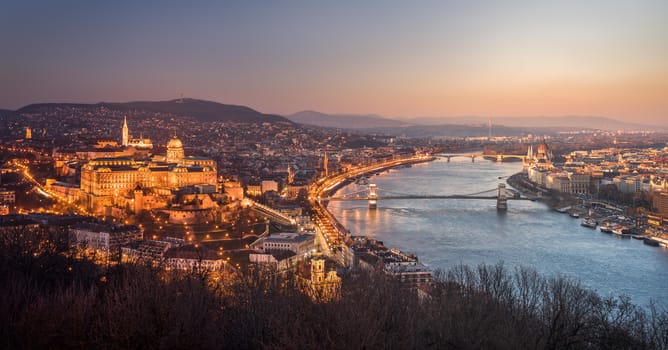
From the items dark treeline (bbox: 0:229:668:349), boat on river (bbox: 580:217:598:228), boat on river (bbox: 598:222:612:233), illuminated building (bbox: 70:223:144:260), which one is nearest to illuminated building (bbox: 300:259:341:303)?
dark treeline (bbox: 0:229:668:349)

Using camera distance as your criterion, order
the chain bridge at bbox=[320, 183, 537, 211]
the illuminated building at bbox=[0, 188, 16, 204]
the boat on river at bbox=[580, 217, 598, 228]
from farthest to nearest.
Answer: the chain bridge at bbox=[320, 183, 537, 211]
the boat on river at bbox=[580, 217, 598, 228]
the illuminated building at bbox=[0, 188, 16, 204]

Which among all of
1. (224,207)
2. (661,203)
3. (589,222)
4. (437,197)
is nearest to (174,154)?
(224,207)

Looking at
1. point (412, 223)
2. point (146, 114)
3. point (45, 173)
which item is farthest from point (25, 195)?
point (146, 114)

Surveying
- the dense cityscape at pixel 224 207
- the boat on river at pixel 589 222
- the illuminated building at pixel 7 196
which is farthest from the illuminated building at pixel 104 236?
the boat on river at pixel 589 222

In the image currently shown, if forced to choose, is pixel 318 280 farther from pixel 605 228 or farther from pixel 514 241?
pixel 605 228

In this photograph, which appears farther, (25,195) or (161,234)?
(25,195)

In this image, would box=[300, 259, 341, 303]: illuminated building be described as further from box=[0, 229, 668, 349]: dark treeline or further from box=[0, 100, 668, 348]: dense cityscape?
box=[0, 229, 668, 349]: dark treeline

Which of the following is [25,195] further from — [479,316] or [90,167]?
[479,316]
